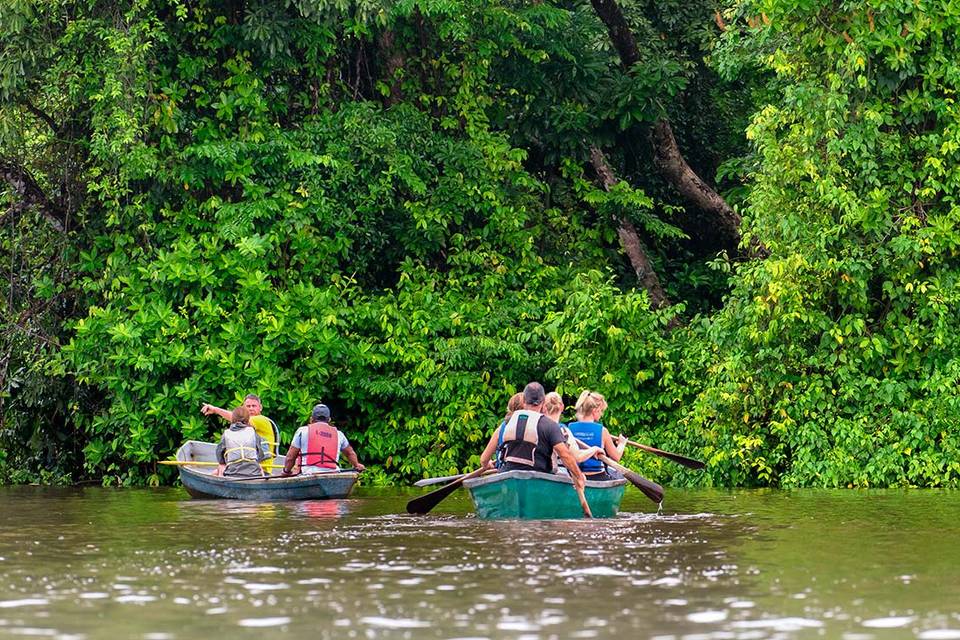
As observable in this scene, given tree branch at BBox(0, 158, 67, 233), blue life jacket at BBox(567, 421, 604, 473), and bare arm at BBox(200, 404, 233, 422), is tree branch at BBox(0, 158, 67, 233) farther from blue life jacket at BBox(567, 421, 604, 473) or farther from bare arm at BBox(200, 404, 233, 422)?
blue life jacket at BBox(567, 421, 604, 473)

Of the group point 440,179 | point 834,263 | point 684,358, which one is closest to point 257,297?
point 440,179

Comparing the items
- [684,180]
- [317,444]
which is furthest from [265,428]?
[684,180]

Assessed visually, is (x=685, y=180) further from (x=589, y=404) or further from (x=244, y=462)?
(x=589, y=404)

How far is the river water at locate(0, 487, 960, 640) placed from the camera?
9.20 metres

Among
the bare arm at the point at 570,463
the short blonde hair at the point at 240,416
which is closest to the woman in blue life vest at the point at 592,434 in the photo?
the bare arm at the point at 570,463

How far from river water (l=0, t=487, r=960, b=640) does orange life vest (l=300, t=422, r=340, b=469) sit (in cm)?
295

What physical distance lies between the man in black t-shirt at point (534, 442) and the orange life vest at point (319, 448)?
17.7 ft

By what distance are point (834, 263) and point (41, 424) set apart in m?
13.9

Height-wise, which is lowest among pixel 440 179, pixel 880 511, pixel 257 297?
pixel 880 511

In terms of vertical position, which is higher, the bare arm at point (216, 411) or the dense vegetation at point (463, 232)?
the dense vegetation at point (463, 232)

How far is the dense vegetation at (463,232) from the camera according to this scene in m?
23.8

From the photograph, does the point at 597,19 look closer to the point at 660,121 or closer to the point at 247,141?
the point at 660,121

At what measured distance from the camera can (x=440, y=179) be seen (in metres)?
28.6

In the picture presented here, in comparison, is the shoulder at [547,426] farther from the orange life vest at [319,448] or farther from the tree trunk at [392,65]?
the tree trunk at [392,65]
